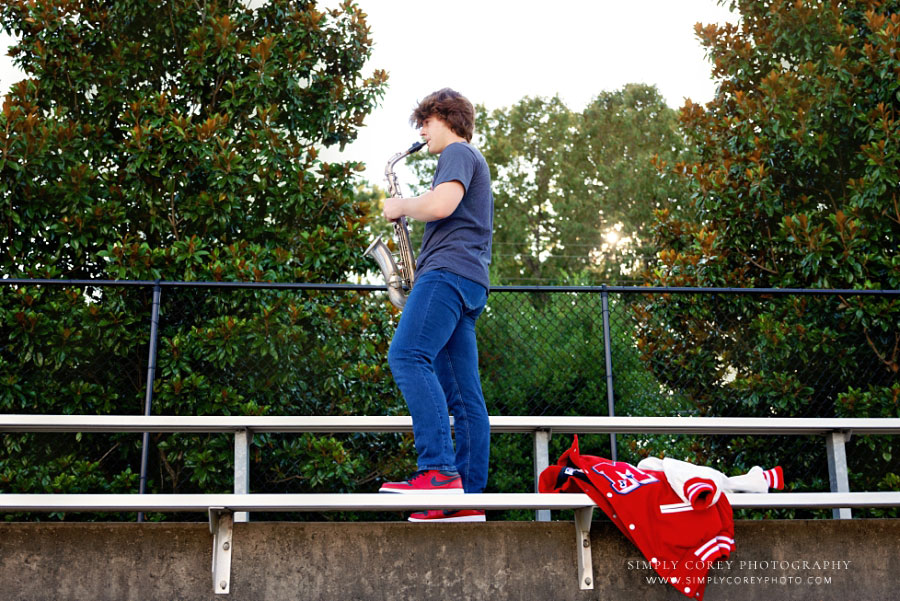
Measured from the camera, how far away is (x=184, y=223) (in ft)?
21.2

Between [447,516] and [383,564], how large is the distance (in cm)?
26

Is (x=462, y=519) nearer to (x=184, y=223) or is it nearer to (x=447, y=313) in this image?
(x=447, y=313)

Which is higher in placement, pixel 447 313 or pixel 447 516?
pixel 447 313

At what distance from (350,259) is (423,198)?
143 inches

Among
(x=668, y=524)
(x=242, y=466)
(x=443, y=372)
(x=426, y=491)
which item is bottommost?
(x=668, y=524)

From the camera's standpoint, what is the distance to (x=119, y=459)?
5.85 metres

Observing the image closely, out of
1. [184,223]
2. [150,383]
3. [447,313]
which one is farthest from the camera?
[184,223]

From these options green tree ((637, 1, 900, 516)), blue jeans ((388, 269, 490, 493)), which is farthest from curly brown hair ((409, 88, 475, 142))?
green tree ((637, 1, 900, 516))

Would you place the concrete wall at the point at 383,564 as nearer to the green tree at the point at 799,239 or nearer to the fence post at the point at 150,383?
the fence post at the point at 150,383

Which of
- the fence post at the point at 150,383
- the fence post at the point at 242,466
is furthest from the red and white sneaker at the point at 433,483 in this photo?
the fence post at the point at 150,383

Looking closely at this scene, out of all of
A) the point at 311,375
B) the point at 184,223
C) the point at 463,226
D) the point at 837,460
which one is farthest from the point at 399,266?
the point at 184,223

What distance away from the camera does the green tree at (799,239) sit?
19.6ft

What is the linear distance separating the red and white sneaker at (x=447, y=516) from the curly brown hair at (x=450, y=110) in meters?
1.33

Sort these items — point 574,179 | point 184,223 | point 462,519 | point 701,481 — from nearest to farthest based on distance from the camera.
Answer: point 701,481
point 462,519
point 184,223
point 574,179
